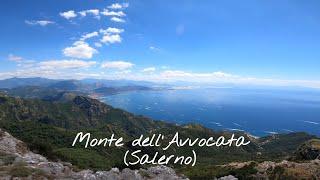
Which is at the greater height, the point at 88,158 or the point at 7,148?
the point at 7,148

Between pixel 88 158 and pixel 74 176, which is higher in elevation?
pixel 74 176

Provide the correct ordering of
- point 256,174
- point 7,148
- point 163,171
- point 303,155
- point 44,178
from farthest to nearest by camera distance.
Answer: point 303,155 → point 256,174 → point 7,148 → point 163,171 → point 44,178

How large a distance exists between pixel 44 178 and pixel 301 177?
46432mm

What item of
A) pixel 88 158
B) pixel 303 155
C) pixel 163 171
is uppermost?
pixel 163 171

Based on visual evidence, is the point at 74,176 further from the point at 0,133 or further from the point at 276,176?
the point at 276,176

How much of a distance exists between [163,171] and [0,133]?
32826 millimetres

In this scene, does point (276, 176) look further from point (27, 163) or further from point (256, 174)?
point (27, 163)

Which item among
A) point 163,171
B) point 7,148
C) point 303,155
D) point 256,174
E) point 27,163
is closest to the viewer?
point 27,163

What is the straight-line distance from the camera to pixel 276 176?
6228cm

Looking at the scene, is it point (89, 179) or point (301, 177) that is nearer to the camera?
point (89, 179)

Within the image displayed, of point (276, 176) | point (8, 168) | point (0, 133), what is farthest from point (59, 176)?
point (276, 176)

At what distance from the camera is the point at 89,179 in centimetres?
3372

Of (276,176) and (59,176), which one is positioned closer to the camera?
(59,176)

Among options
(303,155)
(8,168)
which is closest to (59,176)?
(8,168)
